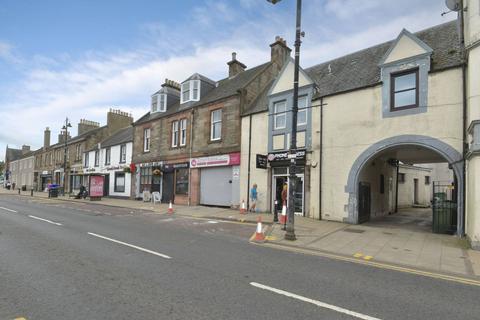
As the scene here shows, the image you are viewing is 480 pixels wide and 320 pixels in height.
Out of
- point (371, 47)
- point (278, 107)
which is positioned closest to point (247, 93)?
point (278, 107)

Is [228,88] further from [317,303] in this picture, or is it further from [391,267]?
[317,303]

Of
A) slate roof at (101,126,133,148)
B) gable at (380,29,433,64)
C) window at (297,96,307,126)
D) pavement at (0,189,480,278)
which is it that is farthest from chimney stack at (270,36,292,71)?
slate roof at (101,126,133,148)

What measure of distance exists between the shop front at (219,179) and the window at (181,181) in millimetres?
1341

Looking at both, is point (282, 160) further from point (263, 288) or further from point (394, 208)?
point (263, 288)

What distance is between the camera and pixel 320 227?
500 inches

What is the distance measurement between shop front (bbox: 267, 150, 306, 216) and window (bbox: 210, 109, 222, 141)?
17.5 ft

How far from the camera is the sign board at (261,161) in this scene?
55.2 feet

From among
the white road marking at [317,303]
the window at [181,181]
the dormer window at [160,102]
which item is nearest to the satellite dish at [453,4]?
the white road marking at [317,303]

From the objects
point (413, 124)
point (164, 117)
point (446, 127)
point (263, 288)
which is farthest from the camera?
point (164, 117)

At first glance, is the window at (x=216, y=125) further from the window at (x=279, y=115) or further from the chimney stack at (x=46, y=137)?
the chimney stack at (x=46, y=137)

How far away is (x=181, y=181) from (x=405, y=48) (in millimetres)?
17146

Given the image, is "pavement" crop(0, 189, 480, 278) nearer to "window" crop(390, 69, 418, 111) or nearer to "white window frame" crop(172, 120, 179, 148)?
"window" crop(390, 69, 418, 111)

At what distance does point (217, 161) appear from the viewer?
2058 centimetres

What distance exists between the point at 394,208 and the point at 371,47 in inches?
449
